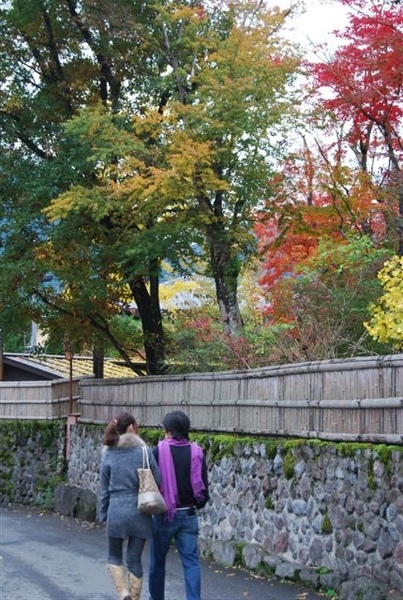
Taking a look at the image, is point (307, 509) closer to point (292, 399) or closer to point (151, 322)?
point (292, 399)

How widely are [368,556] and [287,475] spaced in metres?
2.28

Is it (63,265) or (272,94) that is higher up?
(272,94)

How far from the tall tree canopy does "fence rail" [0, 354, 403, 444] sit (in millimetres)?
2328

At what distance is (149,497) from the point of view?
8.02 meters

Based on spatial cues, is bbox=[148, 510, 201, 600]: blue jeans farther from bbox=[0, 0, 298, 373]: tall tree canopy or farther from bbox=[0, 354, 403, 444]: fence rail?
bbox=[0, 0, 298, 373]: tall tree canopy

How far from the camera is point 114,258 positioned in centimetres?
1967

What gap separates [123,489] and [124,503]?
4.9 inches

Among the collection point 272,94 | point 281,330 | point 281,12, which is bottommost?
point 281,330

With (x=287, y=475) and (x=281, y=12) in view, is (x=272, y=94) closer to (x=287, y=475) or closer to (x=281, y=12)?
(x=281, y=12)

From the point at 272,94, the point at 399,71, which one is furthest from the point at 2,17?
the point at 399,71

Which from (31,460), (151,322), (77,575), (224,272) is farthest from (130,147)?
(31,460)

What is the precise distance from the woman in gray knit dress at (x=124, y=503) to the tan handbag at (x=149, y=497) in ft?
0.50

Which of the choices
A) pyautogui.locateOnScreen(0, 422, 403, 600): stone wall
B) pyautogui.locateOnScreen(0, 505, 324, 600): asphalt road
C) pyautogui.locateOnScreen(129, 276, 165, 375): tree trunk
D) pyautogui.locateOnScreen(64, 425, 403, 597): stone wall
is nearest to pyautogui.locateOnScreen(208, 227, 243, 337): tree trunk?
pyautogui.locateOnScreen(129, 276, 165, 375): tree trunk

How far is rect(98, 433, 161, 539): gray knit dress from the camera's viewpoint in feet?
26.9
